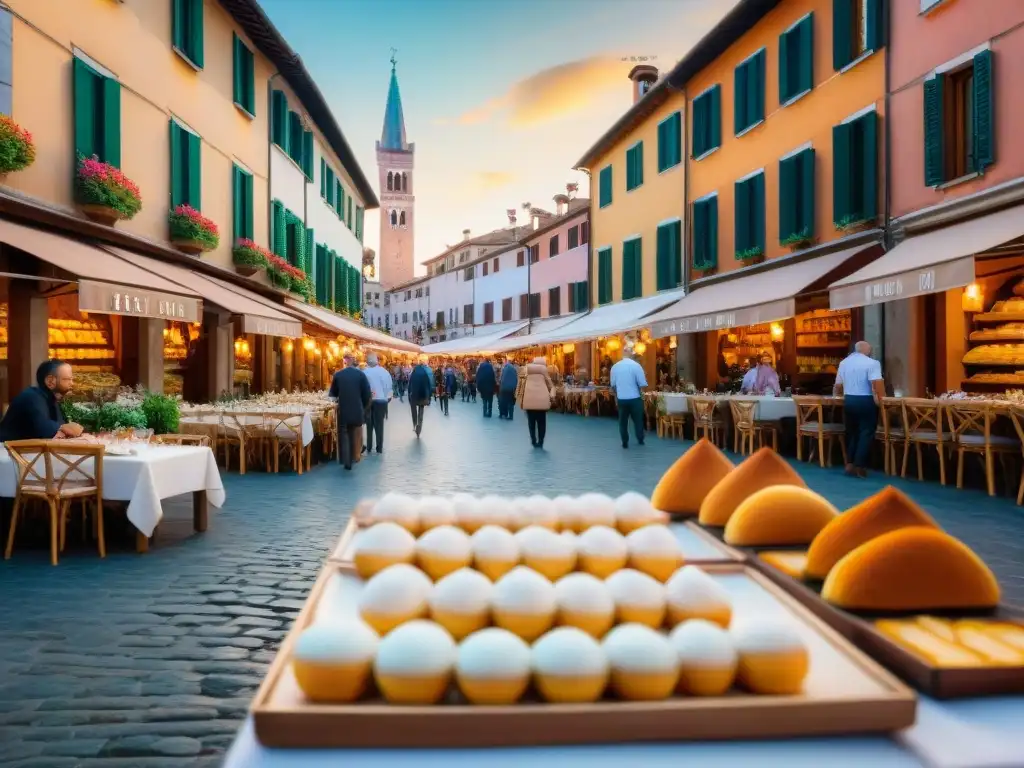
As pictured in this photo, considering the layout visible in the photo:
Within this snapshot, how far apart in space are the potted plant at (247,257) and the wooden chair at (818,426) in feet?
35.6

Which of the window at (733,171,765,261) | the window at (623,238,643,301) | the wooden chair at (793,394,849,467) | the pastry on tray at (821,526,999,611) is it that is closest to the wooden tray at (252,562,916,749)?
the pastry on tray at (821,526,999,611)

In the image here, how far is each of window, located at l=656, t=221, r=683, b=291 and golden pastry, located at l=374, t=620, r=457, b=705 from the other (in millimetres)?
19821

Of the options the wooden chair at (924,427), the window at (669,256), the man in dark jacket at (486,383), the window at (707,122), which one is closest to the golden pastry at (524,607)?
the wooden chair at (924,427)

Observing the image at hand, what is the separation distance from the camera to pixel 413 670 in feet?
4.62

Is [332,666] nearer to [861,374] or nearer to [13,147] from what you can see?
[13,147]

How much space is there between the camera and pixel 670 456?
12.4 meters

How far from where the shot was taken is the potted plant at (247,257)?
615 inches

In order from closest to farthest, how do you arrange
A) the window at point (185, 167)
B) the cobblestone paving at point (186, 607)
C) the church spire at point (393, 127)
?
the cobblestone paving at point (186, 607) → the window at point (185, 167) → the church spire at point (393, 127)

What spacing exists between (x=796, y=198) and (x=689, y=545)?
14382 millimetres

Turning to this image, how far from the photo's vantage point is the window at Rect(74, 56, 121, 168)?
1004cm

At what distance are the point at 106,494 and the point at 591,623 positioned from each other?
18.3ft

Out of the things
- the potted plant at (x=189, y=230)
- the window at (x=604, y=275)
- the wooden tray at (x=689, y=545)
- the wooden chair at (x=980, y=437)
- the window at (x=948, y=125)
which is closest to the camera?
the wooden tray at (x=689, y=545)

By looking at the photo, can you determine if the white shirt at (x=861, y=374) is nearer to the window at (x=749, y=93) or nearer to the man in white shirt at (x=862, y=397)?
the man in white shirt at (x=862, y=397)

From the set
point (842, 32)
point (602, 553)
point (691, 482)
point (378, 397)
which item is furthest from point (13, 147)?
point (842, 32)
